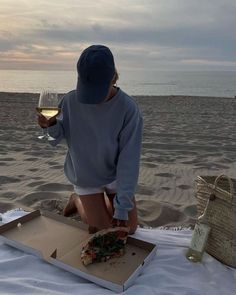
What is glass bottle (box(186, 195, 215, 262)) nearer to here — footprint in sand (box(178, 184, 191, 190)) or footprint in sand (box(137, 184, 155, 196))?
footprint in sand (box(137, 184, 155, 196))

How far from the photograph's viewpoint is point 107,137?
2971 millimetres

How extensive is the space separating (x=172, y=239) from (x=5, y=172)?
8.27ft

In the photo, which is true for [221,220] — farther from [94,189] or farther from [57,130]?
[57,130]

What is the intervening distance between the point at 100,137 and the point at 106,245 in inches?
31.4

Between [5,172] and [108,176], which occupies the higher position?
[108,176]

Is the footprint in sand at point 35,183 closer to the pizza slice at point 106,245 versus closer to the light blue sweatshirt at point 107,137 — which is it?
the light blue sweatshirt at point 107,137

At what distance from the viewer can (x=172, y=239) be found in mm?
3057

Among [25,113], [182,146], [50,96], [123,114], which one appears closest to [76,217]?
[123,114]

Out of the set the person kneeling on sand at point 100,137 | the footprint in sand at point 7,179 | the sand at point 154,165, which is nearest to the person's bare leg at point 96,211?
the person kneeling on sand at point 100,137

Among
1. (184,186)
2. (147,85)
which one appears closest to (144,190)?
(184,186)

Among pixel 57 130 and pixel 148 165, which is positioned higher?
pixel 57 130

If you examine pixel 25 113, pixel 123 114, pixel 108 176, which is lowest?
pixel 25 113

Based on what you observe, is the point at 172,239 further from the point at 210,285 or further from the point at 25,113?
the point at 25,113

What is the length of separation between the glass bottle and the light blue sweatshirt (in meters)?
0.49
